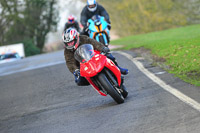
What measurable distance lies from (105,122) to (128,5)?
4079 centimetres

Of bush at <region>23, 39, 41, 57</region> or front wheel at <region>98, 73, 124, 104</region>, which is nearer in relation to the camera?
front wheel at <region>98, 73, 124, 104</region>

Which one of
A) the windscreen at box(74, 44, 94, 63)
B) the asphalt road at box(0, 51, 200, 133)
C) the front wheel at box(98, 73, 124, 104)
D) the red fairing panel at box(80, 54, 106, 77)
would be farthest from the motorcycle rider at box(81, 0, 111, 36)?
the front wheel at box(98, 73, 124, 104)

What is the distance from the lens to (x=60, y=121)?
723cm

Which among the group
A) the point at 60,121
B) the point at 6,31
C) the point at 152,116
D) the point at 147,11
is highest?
the point at 152,116

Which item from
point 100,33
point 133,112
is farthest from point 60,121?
point 100,33

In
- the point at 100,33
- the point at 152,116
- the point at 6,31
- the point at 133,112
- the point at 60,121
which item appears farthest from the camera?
the point at 6,31

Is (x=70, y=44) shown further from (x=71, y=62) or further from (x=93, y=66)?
(x=93, y=66)

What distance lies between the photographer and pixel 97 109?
25.3 ft

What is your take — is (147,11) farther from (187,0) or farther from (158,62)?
(158,62)

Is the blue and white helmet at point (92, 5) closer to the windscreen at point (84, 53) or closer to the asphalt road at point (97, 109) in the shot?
the asphalt road at point (97, 109)

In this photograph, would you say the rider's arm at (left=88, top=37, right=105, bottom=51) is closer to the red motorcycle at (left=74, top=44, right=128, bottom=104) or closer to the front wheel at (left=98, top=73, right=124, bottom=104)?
the red motorcycle at (left=74, top=44, right=128, bottom=104)

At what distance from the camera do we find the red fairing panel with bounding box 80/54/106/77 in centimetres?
743

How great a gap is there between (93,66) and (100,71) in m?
0.16

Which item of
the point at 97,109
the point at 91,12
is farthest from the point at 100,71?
the point at 91,12
